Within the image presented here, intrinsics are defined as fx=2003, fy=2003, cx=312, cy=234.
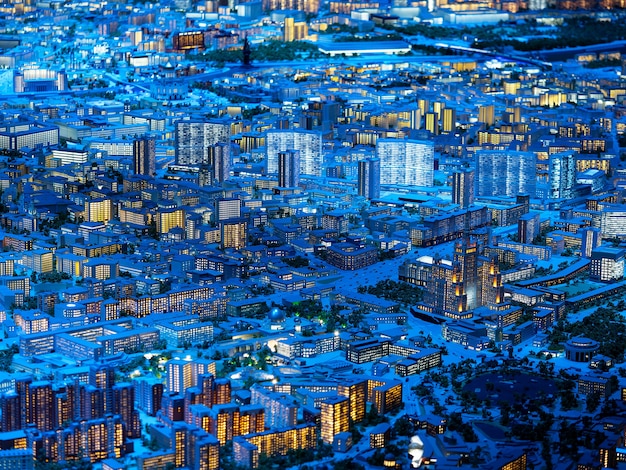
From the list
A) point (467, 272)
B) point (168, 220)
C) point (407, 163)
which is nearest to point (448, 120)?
point (407, 163)

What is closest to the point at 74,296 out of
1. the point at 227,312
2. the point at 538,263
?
the point at 227,312

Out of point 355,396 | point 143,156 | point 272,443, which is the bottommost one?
point 272,443

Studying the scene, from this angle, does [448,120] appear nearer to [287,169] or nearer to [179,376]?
[287,169]

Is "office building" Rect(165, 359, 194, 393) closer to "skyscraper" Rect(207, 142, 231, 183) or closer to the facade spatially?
the facade

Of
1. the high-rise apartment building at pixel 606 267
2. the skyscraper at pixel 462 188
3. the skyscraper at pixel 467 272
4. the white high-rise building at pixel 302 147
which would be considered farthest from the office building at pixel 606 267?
the white high-rise building at pixel 302 147

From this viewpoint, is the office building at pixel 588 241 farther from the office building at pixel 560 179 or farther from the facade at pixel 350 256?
the office building at pixel 560 179

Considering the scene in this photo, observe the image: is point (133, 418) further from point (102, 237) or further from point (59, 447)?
point (102, 237)

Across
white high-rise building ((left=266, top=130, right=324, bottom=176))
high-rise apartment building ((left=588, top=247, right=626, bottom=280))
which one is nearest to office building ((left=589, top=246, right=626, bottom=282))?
high-rise apartment building ((left=588, top=247, right=626, bottom=280))
